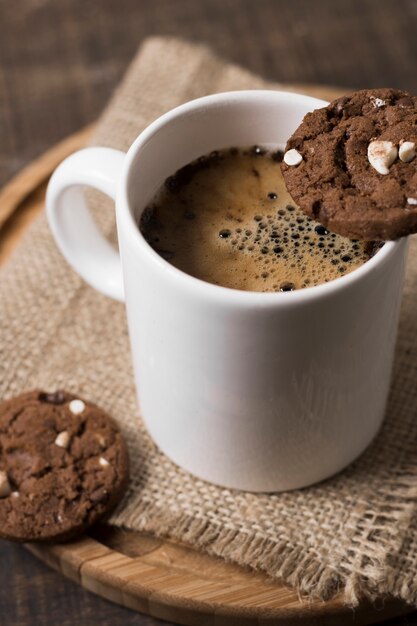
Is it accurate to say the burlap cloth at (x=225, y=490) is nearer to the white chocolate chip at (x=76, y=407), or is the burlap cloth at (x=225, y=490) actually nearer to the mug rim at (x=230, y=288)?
the white chocolate chip at (x=76, y=407)

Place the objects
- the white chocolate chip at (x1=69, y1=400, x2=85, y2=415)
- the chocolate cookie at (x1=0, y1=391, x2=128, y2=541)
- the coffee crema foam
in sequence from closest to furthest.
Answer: the coffee crema foam
the chocolate cookie at (x1=0, y1=391, x2=128, y2=541)
the white chocolate chip at (x1=69, y1=400, x2=85, y2=415)

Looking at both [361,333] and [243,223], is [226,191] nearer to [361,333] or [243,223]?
[243,223]

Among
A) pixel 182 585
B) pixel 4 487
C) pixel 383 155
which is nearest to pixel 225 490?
pixel 182 585

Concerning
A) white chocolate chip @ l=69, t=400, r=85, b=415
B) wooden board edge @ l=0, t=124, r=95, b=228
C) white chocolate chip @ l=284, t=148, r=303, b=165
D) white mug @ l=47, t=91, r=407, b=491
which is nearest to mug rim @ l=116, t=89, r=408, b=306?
white mug @ l=47, t=91, r=407, b=491

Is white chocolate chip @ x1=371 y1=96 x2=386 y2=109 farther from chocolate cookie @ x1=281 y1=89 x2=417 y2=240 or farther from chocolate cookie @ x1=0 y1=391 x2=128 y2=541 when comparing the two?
chocolate cookie @ x1=0 y1=391 x2=128 y2=541

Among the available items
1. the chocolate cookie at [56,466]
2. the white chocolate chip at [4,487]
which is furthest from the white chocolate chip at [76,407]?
the white chocolate chip at [4,487]

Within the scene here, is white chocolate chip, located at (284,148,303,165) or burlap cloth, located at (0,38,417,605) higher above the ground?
white chocolate chip, located at (284,148,303,165)

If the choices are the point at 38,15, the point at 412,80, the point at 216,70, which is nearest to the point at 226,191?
the point at 216,70
